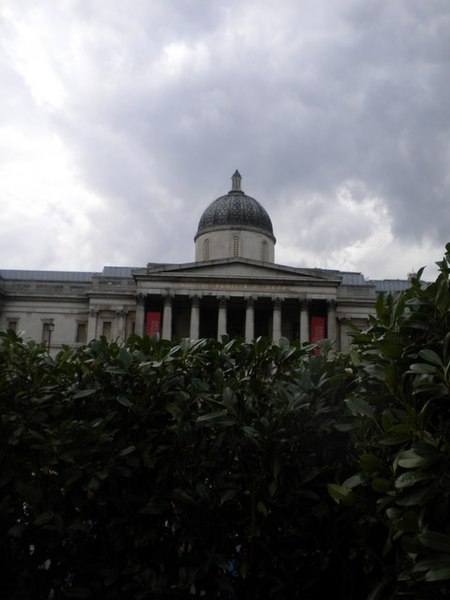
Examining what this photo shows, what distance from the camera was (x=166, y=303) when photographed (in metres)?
52.8

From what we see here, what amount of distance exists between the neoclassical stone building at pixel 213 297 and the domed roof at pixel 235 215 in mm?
97

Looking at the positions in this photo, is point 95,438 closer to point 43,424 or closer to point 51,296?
point 43,424

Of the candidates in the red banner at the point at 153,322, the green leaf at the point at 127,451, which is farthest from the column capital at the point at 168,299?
the green leaf at the point at 127,451

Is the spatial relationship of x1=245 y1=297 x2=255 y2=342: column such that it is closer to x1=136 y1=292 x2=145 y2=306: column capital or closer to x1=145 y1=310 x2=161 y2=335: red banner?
x1=145 y1=310 x2=161 y2=335: red banner

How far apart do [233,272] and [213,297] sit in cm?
262

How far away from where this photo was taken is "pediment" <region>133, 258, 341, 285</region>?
5303 cm

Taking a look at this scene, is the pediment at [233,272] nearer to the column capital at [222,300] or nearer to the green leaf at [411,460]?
the column capital at [222,300]

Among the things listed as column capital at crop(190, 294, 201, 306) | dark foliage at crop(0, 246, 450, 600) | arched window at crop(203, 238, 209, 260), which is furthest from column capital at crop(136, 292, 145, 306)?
dark foliage at crop(0, 246, 450, 600)

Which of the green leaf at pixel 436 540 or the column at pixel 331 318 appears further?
the column at pixel 331 318

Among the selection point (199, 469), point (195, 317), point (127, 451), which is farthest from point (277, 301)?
point (127, 451)

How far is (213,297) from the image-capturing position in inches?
2098

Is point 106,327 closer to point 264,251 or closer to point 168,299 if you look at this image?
point 168,299

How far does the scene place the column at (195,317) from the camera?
51.7m

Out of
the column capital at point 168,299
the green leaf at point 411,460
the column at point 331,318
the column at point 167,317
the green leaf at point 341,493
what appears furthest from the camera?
the column at point 331,318
